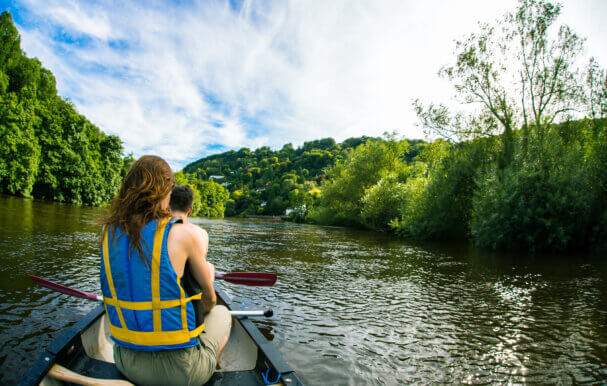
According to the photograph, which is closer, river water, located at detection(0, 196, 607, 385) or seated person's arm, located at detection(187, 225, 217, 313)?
seated person's arm, located at detection(187, 225, 217, 313)

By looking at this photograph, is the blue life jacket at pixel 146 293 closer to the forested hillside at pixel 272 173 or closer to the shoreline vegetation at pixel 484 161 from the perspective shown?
the shoreline vegetation at pixel 484 161

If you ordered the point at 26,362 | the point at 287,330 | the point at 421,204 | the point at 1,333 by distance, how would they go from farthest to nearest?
the point at 421,204
the point at 287,330
the point at 1,333
the point at 26,362

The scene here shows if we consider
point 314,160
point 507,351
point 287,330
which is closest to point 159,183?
point 287,330

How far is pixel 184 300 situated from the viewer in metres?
2.23

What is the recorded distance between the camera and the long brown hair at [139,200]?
2129mm

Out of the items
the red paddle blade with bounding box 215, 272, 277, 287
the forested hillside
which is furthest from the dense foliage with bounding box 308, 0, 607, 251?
the forested hillside

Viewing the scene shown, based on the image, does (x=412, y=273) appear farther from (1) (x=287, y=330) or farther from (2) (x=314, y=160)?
(2) (x=314, y=160)

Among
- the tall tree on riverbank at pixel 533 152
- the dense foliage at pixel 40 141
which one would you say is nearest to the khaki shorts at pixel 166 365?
the tall tree on riverbank at pixel 533 152

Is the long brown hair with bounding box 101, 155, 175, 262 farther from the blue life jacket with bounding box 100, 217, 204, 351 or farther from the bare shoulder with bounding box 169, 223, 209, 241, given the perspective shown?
the bare shoulder with bounding box 169, 223, 209, 241

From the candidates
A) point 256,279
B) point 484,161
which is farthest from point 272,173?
point 256,279

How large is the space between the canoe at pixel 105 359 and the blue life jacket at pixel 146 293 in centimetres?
47

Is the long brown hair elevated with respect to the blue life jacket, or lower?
elevated

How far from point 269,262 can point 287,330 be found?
605 centimetres

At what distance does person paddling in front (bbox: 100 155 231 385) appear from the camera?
2.12 m
